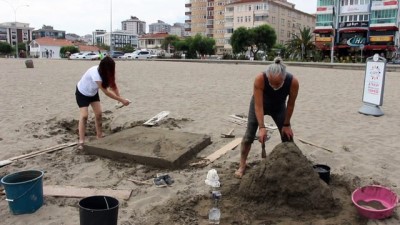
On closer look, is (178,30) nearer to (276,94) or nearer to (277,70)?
(276,94)

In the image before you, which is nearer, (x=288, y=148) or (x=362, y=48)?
(x=288, y=148)

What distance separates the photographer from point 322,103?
402 inches

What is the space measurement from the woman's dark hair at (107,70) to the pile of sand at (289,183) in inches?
103

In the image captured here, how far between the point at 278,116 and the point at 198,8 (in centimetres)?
10868

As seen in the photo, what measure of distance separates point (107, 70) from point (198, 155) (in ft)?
5.71

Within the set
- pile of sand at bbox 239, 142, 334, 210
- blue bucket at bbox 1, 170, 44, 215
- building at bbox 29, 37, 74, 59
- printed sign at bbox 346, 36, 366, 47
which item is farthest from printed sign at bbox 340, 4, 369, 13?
building at bbox 29, 37, 74, 59

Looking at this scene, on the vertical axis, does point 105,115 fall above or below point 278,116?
below

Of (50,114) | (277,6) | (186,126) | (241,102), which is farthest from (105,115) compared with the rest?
(277,6)

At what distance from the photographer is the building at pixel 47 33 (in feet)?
505

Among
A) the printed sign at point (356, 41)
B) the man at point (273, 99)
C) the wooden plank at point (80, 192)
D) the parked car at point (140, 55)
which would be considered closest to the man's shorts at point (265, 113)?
the man at point (273, 99)

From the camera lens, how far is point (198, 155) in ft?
18.2

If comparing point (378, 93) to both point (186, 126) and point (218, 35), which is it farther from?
point (218, 35)

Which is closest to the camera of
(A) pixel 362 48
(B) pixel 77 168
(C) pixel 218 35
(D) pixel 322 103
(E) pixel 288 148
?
(E) pixel 288 148

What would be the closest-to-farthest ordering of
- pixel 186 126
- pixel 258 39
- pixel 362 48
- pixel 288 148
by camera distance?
pixel 288 148
pixel 186 126
pixel 362 48
pixel 258 39
